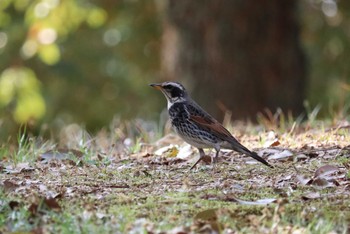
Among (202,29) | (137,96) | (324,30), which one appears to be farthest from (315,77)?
(202,29)

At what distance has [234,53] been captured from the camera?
1393cm

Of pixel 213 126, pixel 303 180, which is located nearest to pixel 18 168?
pixel 213 126

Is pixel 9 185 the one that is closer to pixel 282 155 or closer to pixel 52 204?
pixel 52 204

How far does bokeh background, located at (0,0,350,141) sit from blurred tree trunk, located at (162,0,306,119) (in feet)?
0.05

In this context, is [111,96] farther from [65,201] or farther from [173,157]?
[65,201]

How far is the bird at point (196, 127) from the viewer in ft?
25.0

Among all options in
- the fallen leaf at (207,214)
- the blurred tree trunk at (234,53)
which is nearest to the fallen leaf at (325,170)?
the fallen leaf at (207,214)

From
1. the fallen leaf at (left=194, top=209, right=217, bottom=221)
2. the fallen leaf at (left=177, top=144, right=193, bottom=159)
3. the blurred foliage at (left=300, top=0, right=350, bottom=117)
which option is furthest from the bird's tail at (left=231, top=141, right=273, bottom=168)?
the blurred foliage at (left=300, top=0, right=350, bottom=117)

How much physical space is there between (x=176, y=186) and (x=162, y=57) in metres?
9.25

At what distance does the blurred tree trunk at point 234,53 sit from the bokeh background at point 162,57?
16mm

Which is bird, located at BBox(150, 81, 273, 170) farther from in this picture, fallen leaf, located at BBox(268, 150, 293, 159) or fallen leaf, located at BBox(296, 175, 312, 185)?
fallen leaf, located at BBox(296, 175, 312, 185)

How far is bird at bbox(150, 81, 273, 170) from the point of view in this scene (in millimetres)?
7623

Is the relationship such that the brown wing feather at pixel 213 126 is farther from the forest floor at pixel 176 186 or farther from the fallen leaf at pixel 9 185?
the fallen leaf at pixel 9 185

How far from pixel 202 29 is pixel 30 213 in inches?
364
